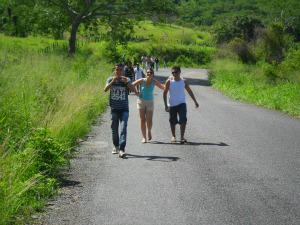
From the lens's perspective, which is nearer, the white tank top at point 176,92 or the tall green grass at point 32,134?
the tall green grass at point 32,134

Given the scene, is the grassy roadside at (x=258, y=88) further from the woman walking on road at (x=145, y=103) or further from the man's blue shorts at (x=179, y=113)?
the woman walking on road at (x=145, y=103)

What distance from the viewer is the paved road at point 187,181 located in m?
7.08

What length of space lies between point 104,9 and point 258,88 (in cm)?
1573

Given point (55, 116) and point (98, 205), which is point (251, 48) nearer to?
point (55, 116)

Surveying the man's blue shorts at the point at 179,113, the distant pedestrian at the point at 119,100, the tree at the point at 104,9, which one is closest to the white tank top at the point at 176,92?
the man's blue shorts at the point at 179,113

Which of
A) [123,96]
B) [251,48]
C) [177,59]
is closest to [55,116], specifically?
[123,96]

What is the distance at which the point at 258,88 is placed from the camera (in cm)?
3109

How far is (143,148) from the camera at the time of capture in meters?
12.6

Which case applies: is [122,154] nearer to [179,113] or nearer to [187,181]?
[187,181]

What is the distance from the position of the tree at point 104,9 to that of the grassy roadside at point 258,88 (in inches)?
269

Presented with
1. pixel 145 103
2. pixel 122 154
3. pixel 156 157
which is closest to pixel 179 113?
pixel 145 103

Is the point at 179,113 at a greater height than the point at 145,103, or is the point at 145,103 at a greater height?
the point at 145,103

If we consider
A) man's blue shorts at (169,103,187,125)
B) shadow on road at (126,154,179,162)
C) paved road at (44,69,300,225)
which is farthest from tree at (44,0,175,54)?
shadow on road at (126,154,179,162)

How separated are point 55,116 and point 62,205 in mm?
4571
